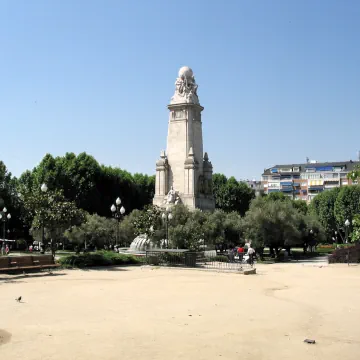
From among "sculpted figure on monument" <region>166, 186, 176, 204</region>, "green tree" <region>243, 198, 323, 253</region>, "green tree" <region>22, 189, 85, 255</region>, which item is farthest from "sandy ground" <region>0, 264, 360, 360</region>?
"sculpted figure on monument" <region>166, 186, 176, 204</region>

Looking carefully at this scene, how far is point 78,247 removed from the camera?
169 feet

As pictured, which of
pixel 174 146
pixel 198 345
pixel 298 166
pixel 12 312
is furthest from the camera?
pixel 298 166

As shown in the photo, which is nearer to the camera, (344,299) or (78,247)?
(344,299)

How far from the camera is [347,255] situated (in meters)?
33.9

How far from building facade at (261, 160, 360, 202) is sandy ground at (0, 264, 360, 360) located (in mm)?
100300

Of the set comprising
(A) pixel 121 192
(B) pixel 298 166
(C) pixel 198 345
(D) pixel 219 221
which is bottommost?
(C) pixel 198 345

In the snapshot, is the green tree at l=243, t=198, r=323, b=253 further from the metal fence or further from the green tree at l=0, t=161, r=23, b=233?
the green tree at l=0, t=161, r=23, b=233

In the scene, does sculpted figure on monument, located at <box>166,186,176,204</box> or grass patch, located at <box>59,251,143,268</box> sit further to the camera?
sculpted figure on monument, located at <box>166,186,176,204</box>

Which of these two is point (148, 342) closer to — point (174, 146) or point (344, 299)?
point (344, 299)

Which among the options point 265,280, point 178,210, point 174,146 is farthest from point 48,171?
point 265,280

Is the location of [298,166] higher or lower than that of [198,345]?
higher

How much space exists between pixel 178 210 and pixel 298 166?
88022 mm

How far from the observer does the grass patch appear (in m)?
26.3

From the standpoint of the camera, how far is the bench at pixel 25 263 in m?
22.4
